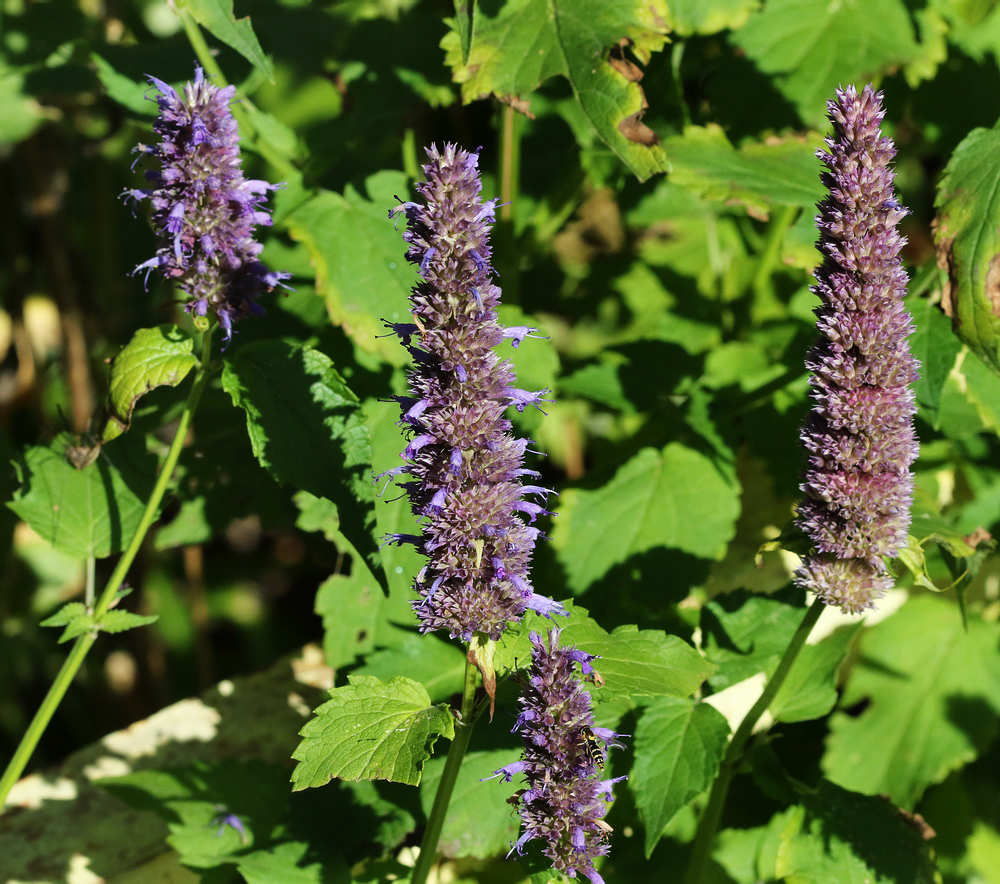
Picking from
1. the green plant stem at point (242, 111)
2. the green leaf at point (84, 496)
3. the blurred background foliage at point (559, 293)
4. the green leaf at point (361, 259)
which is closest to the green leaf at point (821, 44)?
the blurred background foliage at point (559, 293)

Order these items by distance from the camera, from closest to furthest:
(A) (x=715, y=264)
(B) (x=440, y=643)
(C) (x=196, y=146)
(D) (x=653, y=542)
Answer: (C) (x=196, y=146) → (B) (x=440, y=643) → (D) (x=653, y=542) → (A) (x=715, y=264)

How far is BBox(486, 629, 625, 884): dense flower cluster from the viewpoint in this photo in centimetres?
127

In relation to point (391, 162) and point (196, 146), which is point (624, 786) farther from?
point (391, 162)

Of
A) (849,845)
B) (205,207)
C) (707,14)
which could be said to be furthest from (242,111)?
(849,845)

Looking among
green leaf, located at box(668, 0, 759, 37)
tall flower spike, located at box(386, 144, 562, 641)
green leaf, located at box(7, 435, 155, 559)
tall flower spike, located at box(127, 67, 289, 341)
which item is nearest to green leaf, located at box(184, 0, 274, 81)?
tall flower spike, located at box(127, 67, 289, 341)

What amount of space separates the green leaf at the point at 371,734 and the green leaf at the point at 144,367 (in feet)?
1.80

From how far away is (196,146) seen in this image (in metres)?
1.49

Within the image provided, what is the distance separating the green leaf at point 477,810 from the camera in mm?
1825

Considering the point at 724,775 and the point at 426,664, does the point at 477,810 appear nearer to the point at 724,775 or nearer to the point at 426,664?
the point at 426,664

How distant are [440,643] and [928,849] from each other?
928 millimetres

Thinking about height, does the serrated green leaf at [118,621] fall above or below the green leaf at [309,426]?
below

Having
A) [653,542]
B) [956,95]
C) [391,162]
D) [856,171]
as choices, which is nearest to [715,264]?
[956,95]

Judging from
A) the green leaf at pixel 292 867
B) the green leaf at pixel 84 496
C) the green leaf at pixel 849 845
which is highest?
the green leaf at pixel 84 496

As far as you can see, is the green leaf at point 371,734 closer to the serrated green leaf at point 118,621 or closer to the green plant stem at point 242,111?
the serrated green leaf at point 118,621
